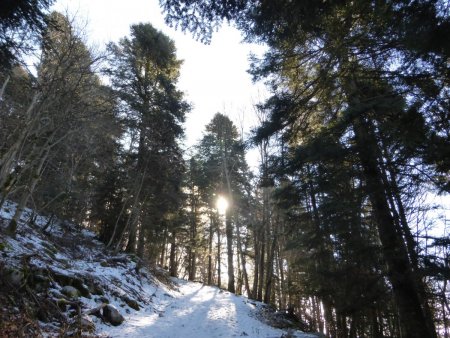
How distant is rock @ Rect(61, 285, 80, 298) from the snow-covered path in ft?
3.51

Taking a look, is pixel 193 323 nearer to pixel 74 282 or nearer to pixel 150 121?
pixel 74 282

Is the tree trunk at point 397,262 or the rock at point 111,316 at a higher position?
the tree trunk at point 397,262

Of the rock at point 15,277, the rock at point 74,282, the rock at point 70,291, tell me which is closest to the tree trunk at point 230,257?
the rock at point 74,282

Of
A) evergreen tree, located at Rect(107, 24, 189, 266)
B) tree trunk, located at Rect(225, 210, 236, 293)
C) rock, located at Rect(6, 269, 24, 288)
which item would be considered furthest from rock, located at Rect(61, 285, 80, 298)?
tree trunk, located at Rect(225, 210, 236, 293)

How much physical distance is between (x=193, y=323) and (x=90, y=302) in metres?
3.39

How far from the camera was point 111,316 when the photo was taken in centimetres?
704

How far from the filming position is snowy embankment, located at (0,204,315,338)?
17.1 ft

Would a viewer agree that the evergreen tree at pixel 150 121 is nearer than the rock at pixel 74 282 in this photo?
No

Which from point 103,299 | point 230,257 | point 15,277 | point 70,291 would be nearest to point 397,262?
point 103,299

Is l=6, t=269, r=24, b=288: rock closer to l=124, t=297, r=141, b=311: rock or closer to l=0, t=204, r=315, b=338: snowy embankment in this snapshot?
l=0, t=204, r=315, b=338: snowy embankment

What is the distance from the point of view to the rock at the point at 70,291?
22.1 feet

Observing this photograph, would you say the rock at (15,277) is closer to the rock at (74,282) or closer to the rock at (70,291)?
the rock at (70,291)

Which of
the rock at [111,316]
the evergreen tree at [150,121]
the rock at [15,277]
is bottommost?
the rock at [111,316]

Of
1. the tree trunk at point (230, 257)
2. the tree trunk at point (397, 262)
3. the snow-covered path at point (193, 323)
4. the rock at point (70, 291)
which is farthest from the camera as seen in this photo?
the tree trunk at point (230, 257)
